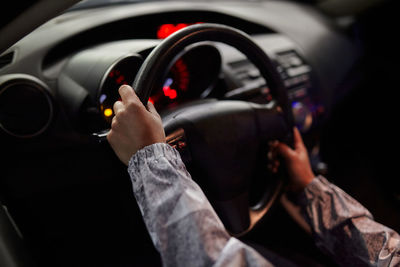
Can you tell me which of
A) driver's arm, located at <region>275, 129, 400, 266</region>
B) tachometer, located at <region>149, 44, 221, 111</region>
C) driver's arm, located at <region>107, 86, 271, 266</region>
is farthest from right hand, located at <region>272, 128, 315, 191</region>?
driver's arm, located at <region>107, 86, 271, 266</region>

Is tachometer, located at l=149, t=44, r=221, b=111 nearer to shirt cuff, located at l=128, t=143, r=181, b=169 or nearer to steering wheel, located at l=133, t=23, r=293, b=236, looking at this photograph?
steering wheel, located at l=133, t=23, r=293, b=236

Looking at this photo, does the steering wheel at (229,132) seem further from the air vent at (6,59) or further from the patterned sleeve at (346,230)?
the air vent at (6,59)

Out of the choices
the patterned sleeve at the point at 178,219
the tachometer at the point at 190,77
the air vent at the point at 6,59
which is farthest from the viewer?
the tachometer at the point at 190,77

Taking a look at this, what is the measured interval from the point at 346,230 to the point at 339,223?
23 mm

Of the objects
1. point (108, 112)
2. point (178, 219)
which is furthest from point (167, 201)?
point (108, 112)

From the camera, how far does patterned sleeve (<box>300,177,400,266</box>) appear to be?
0.82m

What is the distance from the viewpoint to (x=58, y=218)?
42.8 inches

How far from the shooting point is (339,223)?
0.90 m

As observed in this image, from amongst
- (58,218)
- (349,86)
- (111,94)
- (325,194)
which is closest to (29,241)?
(58,218)

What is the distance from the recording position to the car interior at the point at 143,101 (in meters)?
0.81

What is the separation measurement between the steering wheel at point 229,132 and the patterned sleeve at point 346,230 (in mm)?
148

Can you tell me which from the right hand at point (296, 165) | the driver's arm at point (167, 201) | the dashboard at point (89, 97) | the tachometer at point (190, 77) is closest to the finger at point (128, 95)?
the driver's arm at point (167, 201)

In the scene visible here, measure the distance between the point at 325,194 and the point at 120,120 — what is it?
2.04ft

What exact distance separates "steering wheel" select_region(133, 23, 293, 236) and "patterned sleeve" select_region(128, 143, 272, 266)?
0.15m
